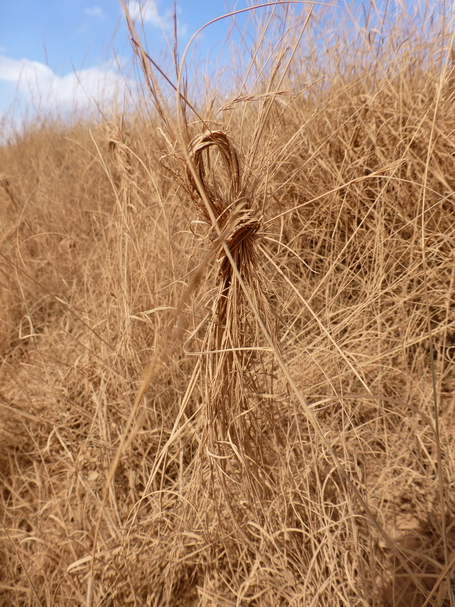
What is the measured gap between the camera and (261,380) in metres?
0.95

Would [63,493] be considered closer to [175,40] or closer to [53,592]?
[53,592]

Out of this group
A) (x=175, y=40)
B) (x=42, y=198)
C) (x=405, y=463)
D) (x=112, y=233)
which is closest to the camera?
(x=175, y=40)

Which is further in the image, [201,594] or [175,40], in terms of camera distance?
[201,594]

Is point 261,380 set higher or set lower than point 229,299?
lower

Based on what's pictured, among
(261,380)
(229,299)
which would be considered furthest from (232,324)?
(261,380)

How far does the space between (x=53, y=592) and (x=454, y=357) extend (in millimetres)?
1070

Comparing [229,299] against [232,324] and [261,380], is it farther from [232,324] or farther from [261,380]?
[261,380]

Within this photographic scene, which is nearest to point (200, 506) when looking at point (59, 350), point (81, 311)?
point (59, 350)

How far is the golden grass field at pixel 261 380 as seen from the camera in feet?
1.78

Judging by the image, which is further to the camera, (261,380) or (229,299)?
(261,380)

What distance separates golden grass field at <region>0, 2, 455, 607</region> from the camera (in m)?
0.54

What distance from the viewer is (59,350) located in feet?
4.46

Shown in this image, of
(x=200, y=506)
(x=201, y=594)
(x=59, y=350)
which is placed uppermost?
(x=59, y=350)

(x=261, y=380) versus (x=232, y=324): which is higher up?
(x=232, y=324)
